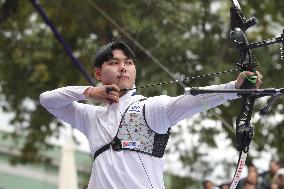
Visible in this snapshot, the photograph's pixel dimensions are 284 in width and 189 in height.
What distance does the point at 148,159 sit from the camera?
493cm

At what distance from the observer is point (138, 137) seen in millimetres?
4961

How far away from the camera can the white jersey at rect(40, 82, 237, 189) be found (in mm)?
4727

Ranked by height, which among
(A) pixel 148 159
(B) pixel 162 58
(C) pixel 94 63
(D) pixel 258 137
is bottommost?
(A) pixel 148 159

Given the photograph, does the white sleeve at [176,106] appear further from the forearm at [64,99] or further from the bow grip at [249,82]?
the forearm at [64,99]

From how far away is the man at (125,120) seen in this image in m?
4.84

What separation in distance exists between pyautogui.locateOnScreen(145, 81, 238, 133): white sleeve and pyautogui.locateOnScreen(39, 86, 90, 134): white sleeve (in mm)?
548

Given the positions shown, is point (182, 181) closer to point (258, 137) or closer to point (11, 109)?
point (258, 137)

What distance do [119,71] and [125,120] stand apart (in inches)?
14.0

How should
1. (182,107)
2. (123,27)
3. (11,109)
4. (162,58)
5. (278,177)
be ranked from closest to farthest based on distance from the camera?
(182,107) < (278,177) < (123,27) < (162,58) < (11,109)

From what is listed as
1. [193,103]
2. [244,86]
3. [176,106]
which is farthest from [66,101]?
[244,86]

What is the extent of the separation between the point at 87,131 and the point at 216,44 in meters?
11.3

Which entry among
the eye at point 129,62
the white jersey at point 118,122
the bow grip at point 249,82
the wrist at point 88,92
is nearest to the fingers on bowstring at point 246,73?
the bow grip at point 249,82

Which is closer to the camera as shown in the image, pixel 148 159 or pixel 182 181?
pixel 148 159

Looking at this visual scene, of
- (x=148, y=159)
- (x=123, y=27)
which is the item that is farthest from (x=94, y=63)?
(x=123, y=27)
